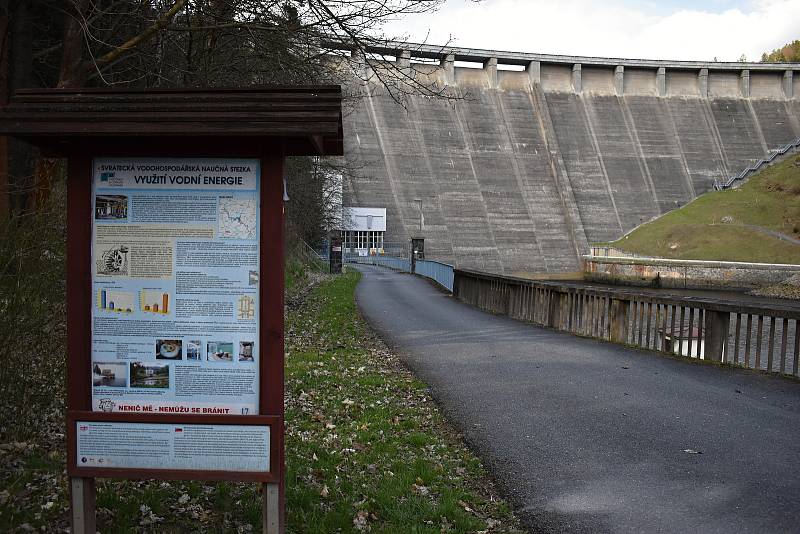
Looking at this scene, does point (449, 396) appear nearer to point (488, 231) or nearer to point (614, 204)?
point (488, 231)

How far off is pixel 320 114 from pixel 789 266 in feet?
170

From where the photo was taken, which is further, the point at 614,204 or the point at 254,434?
the point at 614,204

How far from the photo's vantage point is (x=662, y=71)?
80.0 meters

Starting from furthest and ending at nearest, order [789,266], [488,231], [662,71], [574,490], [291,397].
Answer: [662,71] < [488,231] < [789,266] < [291,397] < [574,490]

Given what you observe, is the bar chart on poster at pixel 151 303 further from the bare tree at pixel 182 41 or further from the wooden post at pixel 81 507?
the bare tree at pixel 182 41

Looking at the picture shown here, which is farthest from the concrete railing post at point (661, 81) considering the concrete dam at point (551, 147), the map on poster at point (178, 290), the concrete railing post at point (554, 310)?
the map on poster at point (178, 290)

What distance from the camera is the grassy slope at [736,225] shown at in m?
53.7

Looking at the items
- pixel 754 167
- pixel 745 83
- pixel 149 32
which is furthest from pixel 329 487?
pixel 745 83

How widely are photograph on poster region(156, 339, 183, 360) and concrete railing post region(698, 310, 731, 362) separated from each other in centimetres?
890

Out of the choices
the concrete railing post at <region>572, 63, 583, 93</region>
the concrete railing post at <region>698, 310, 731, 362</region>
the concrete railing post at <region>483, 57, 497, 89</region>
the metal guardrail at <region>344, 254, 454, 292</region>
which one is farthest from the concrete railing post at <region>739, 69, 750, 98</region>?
the concrete railing post at <region>698, 310, 731, 362</region>

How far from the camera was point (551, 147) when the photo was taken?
7325cm

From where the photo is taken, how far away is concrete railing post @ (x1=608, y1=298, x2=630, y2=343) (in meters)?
13.4

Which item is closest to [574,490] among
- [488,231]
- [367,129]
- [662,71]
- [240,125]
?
[240,125]

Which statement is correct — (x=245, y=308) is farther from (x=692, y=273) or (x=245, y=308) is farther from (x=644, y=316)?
(x=692, y=273)
